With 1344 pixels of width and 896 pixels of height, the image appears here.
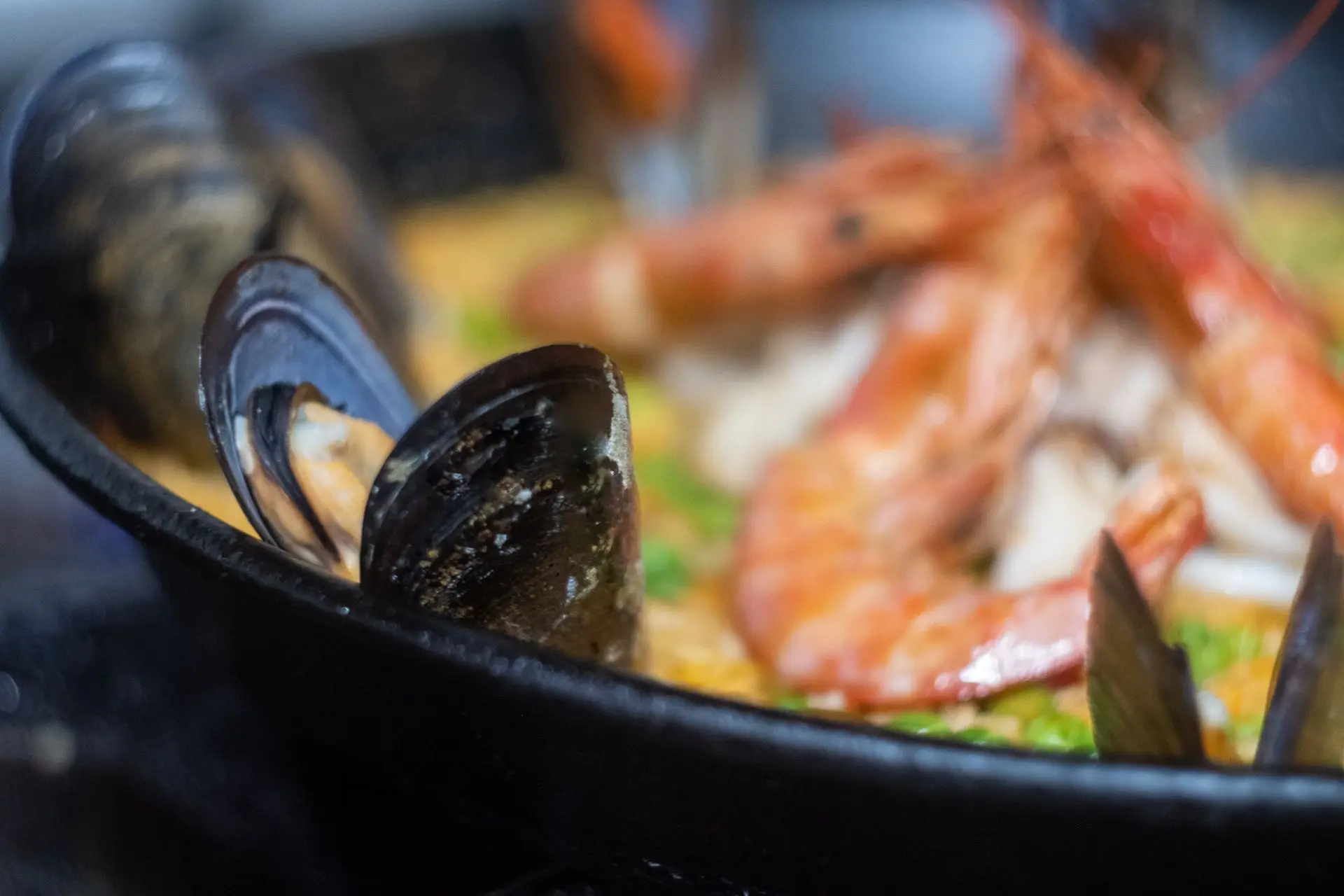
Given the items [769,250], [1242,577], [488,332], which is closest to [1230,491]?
[1242,577]

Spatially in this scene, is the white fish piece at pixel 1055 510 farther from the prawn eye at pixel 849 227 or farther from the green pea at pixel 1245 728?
the prawn eye at pixel 849 227

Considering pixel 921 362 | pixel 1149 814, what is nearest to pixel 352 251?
pixel 921 362

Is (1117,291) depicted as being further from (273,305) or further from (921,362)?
(273,305)

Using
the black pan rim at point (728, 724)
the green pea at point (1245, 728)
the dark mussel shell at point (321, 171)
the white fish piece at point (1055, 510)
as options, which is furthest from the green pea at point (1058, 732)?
the dark mussel shell at point (321, 171)

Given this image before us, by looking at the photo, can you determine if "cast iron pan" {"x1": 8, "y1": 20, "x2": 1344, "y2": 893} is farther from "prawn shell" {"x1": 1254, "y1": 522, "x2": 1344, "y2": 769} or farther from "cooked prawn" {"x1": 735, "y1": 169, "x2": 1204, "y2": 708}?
"cooked prawn" {"x1": 735, "y1": 169, "x2": 1204, "y2": 708}

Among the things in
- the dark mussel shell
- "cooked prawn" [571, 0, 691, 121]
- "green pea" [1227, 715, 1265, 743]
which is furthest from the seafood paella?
"cooked prawn" [571, 0, 691, 121]
